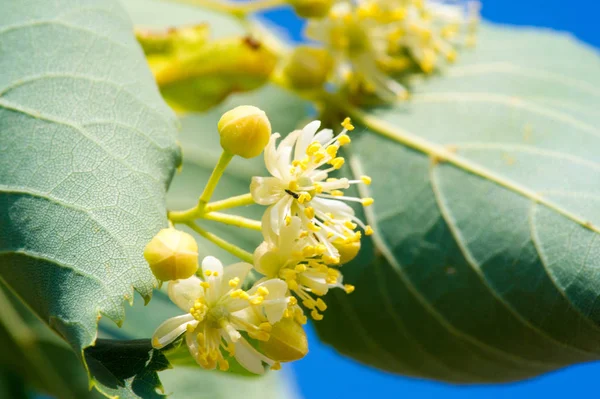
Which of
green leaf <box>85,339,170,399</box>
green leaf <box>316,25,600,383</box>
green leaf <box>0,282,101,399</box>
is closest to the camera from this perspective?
green leaf <box>85,339,170,399</box>

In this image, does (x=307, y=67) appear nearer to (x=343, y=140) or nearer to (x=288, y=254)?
(x=343, y=140)

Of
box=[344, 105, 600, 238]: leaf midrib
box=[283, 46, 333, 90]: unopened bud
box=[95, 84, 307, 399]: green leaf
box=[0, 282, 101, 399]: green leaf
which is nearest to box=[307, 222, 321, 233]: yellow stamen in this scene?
box=[95, 84, 307, 399]: green leaf

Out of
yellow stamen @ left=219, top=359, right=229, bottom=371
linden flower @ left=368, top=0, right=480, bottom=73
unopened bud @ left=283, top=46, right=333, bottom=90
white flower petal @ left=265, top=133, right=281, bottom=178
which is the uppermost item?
linden flower @ left=368, top=0, right=480, bottom=73

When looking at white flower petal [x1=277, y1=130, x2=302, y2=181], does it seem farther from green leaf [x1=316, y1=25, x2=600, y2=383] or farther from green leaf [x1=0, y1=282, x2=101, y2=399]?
green leaf [x1=0, y1=282, x2=101, y2=399]

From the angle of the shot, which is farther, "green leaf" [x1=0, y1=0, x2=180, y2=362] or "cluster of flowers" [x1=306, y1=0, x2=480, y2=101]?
"cluster of flowers" [x1=306, y1=0, x2=480, y2=101]

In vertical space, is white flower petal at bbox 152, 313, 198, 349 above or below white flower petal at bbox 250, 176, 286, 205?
below

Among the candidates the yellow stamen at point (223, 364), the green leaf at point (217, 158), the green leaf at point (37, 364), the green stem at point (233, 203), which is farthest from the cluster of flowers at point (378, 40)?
the green leaf at point (37, 364)
